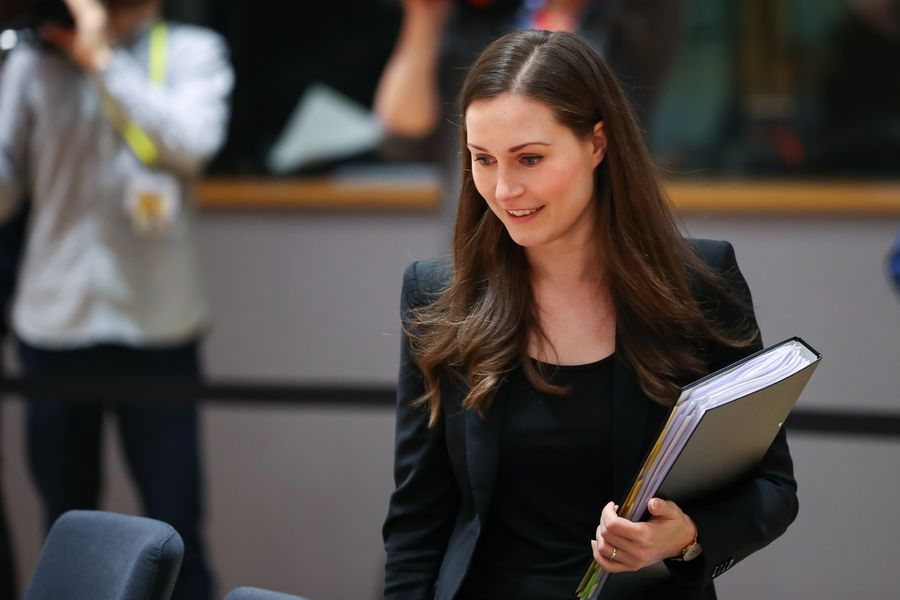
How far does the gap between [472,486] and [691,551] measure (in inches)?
11.3

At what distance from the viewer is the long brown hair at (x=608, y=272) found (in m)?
1.58

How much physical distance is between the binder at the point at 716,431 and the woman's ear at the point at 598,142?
1.08ft

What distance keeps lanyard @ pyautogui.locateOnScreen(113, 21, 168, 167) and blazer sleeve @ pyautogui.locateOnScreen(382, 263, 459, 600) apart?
5.37 ft

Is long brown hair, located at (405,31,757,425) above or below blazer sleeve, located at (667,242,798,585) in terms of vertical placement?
above

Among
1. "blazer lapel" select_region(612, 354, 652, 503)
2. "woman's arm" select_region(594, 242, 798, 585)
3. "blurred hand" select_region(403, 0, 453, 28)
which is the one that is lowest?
"woman's arm" select_region(594, 242, 798, 585)

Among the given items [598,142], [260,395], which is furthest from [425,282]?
[260,395]

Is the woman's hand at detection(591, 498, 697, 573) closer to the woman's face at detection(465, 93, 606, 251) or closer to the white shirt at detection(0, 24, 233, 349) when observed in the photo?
the woman's face at detection(465, 93, 606, 251)

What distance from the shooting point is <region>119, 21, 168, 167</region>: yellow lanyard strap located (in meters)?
3.16

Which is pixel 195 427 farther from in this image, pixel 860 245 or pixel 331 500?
pixel 860 245

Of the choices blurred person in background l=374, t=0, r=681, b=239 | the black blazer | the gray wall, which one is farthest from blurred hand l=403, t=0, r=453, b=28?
the black blazer

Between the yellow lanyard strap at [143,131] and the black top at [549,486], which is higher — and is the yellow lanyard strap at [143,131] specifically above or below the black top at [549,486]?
above

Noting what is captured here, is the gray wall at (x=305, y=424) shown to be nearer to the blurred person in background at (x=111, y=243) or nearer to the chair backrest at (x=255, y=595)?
the blurred person in background at (x=111, y=243)

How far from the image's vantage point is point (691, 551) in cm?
152

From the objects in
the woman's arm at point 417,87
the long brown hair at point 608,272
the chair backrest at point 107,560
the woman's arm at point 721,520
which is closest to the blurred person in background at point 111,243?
the woman's arm at point 417,87
